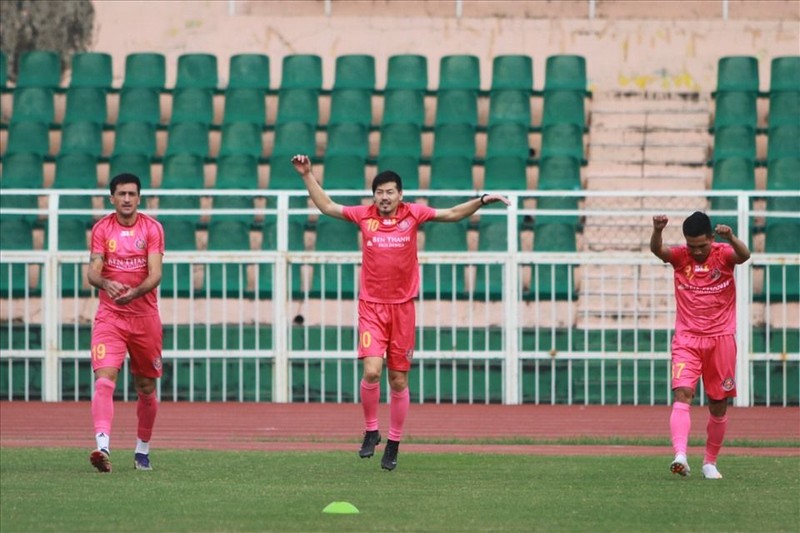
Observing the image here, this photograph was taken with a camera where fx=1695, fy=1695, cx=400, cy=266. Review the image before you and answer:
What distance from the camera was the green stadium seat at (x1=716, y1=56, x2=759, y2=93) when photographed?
22.4m

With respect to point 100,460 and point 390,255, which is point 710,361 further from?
point 100,460

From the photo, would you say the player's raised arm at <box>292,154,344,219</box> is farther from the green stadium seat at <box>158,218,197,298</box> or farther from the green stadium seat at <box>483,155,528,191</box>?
the green stadium seat at <box>483,155,528,191</box>

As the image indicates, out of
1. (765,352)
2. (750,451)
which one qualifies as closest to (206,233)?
(765,352)

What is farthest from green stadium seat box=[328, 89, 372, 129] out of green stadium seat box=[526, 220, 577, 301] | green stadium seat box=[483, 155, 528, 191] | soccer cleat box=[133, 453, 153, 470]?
soccer cleat box=[133, 453, 153, 470]

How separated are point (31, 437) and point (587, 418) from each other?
5.44 metres

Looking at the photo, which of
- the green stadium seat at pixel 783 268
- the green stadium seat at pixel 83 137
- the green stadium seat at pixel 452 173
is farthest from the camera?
the green stadium seat at pixel 83 137

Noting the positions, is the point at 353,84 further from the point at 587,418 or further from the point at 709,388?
the point at 709,388

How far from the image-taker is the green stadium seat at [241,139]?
2169 cm

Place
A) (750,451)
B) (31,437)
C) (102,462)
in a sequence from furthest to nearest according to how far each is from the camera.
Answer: (31,437), (750,451), (102,462)

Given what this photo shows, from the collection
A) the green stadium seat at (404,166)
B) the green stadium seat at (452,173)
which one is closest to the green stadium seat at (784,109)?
the green stadium seat at (452,173)

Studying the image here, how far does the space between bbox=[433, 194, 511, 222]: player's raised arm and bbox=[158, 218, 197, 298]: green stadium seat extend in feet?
23.3

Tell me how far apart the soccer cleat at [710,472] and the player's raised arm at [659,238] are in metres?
1.39

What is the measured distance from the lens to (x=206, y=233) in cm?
2067

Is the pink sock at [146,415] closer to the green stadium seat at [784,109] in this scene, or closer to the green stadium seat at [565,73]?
the green stadium seat at [565,73]
